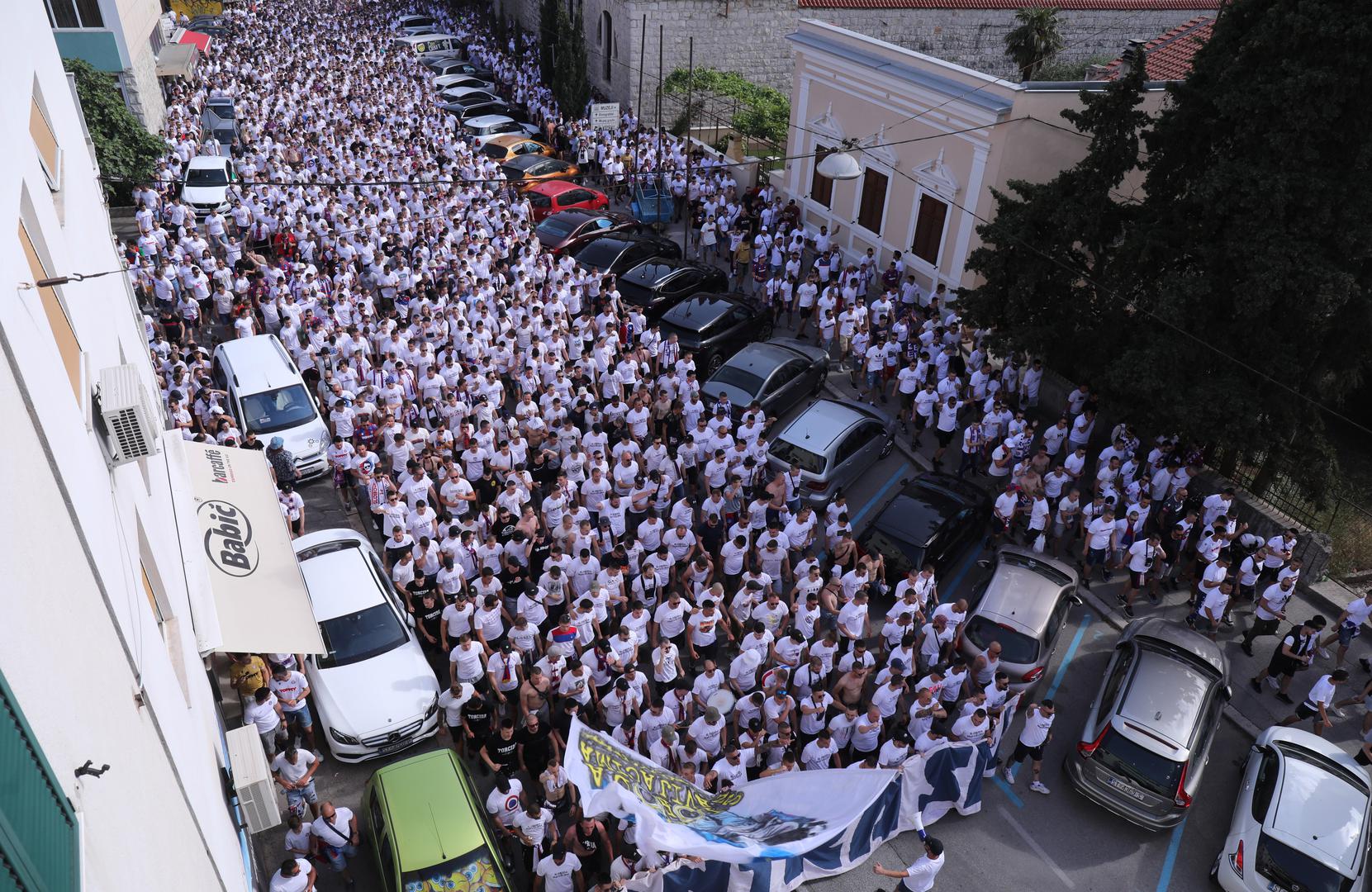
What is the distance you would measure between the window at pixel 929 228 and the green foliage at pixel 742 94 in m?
9.99

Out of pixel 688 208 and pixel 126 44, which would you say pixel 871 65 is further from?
pixel 126 44

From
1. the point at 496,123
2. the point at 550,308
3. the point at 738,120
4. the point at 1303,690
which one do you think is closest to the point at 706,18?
the point at 738,120

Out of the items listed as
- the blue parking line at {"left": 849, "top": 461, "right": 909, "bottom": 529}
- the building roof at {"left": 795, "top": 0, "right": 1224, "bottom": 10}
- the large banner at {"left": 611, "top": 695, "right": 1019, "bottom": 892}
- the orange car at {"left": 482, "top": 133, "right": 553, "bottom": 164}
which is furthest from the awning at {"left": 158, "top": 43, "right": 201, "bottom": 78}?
the large banner at {"left": 611, "top": 695, "right": 1019, "bottom": 892}

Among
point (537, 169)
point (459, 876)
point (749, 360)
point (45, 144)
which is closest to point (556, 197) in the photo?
point (537, 169)

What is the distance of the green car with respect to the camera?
784cm

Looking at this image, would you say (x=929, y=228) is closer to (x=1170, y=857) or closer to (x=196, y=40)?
(x=1170, y=857)

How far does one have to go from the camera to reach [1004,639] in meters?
11.0

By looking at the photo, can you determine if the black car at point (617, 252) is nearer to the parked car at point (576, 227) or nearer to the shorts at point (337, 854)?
the parked car at point (576, 227)

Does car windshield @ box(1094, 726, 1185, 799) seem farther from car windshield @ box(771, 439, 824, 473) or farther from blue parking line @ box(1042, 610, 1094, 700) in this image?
car windshield @ box(771, 439, 824, 473)

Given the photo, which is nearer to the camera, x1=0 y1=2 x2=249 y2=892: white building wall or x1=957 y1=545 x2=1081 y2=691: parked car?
x1=0 y1=2 x2=249 y2=892: white building wall

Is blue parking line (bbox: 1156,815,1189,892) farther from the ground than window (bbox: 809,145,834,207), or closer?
closer

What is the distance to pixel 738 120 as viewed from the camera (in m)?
30.4

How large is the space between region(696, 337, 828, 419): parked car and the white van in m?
6.16

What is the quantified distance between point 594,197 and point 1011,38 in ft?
58.2
